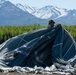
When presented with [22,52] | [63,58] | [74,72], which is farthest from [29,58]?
[74,72]

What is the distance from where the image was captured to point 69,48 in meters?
22.0

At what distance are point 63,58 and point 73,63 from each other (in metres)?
0.68

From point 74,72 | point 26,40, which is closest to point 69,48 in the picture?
point 26,40

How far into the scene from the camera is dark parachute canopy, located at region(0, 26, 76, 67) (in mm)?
20734

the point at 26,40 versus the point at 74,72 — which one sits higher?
the point at 26,40

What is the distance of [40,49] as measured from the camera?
68.9 ft

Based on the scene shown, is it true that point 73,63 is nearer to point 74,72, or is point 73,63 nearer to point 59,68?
point 59,68

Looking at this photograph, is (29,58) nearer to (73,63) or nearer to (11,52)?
(11,52)

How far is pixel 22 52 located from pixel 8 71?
2.88 metres

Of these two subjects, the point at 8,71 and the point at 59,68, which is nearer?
the point at 8,71

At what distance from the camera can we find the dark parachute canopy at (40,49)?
68.0 ft

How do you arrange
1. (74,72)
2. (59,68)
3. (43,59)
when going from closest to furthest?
(74,72) → (59,68) → (43,59)

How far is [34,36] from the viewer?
2186 cm

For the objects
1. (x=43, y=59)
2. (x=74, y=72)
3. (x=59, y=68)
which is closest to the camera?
(x=74, y=72)
